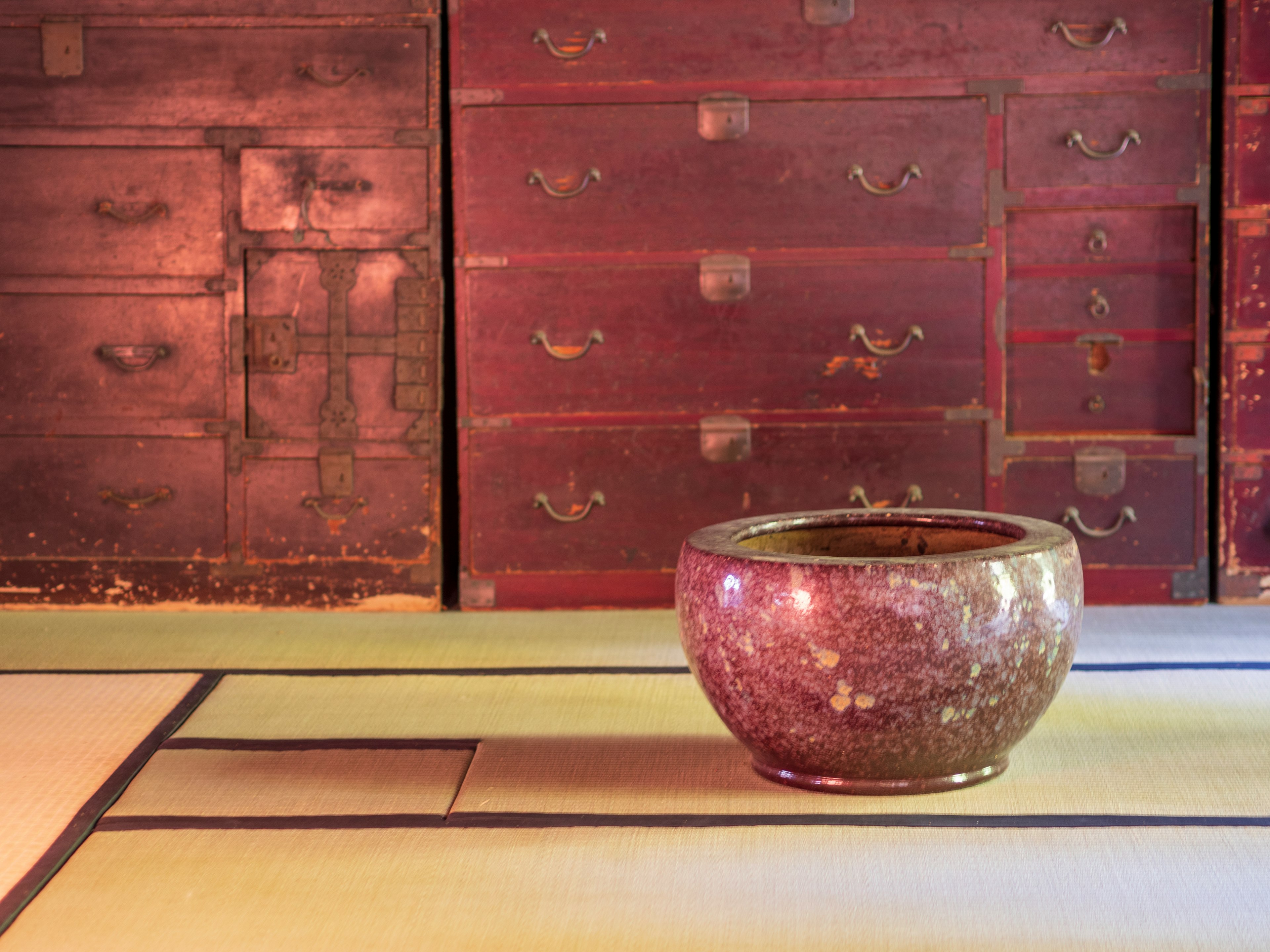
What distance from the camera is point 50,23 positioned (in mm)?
2732

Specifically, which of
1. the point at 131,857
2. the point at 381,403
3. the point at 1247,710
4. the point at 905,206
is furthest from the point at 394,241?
the point at 1247,710

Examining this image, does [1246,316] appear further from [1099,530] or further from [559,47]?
[559,47]

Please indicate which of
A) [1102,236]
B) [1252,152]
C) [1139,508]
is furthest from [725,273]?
[1252,152]

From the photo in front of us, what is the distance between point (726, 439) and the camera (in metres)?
2.78

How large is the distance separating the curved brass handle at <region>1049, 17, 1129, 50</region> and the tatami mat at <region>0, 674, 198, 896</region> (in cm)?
219

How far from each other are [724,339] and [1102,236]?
2.79ft

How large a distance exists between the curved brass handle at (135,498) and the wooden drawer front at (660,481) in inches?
26.9

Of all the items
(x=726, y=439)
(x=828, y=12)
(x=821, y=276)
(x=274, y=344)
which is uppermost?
(x=828, y=12)

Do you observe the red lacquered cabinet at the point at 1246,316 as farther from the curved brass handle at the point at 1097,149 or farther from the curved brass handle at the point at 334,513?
→ the curved brass handle at the point at 334,513

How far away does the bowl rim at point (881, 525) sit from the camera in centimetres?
155

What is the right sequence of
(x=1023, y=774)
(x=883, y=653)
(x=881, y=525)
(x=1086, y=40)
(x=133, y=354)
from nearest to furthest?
(x=883, y=653) → (x=1023, y=774) → (x=881, y=525) → (x=1086, y=40) → (x=133, y=354)

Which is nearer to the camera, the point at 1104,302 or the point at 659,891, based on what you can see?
the point at 659,891

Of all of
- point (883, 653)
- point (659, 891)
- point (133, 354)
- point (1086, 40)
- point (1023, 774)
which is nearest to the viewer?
point (659, 891)

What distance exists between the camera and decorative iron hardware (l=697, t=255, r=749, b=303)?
2.76 metres
